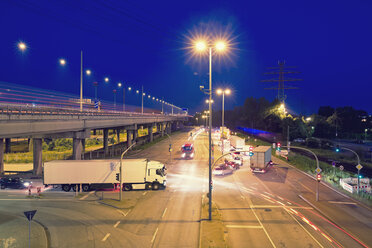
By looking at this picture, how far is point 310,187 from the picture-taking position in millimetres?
30656

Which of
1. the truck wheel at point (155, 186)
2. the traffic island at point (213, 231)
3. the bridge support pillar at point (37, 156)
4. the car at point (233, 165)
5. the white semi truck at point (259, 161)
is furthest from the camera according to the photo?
the car at point (233, 165)

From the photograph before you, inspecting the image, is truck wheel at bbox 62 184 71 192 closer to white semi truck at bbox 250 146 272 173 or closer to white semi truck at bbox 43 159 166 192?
white semi truck at bbox 43 159 166 192

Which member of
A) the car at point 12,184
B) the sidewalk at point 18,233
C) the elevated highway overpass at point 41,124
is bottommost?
the sidewalk at point 18,233

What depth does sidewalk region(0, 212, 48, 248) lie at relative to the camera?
16.1m

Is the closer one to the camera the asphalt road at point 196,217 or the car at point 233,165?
the asphalt road at point 196,217

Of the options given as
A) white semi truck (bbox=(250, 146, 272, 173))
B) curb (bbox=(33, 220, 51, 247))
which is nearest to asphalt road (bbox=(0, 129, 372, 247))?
curb (bbox=(33, 220, 51, 247))

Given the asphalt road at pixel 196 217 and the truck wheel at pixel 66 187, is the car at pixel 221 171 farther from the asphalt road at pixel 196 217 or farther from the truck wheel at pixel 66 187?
the truck wheel at pixel 66 187

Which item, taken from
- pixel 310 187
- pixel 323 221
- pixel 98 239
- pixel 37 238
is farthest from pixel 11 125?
pixel 310 187

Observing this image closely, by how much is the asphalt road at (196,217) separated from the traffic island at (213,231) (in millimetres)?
515

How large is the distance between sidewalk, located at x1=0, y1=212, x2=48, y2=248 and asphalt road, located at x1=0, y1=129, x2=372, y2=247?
18.9 inches

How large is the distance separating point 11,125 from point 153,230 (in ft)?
57.1

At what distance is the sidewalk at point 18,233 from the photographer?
16062 mm

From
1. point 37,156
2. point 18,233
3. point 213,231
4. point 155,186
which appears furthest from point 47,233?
point 37,156

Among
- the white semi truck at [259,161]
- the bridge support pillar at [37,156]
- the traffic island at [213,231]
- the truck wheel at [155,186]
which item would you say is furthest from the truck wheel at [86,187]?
the white semi truck at [259,161]
